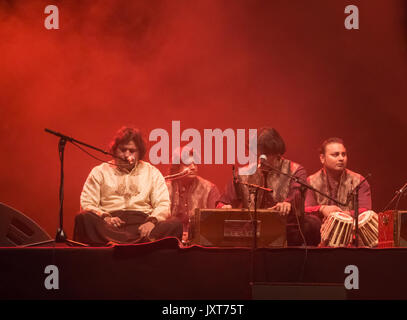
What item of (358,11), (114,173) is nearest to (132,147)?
(114,173)

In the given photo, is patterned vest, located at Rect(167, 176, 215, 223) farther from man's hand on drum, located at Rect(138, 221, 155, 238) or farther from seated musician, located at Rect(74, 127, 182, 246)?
man's hand on drum, located at Rect(138, 221, 155, 238)

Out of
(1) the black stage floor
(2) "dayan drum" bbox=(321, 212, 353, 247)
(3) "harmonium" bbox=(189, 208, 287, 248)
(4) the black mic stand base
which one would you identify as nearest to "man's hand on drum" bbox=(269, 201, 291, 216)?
(3) "harmonium" bbox=(189, 208, 287, 248)

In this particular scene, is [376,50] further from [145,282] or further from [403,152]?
[145,282]

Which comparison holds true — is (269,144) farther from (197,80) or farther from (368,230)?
(197,80)

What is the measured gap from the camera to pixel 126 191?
18.6 feet

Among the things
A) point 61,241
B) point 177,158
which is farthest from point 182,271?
point 177,158

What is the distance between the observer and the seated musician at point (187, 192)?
646 cm

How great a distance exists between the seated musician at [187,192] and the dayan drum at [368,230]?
179 cm

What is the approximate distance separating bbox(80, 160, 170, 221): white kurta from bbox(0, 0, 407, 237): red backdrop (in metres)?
1.64

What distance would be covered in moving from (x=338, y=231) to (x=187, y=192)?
6.19ft

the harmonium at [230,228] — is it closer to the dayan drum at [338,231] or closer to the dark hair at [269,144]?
the dayan drum at [338,231]

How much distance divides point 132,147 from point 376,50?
342 centimetres

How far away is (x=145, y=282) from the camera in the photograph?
422 cm

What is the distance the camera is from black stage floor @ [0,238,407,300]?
420cm
